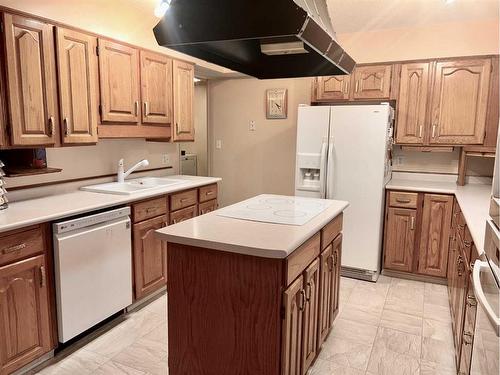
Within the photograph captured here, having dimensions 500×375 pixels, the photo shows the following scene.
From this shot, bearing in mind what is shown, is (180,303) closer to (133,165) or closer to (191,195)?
(191,195)

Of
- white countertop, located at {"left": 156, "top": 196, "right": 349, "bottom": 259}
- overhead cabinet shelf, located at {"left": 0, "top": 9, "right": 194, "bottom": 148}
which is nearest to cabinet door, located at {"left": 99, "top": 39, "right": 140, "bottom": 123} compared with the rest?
overhead cabinet shelf, located at {"left": 0, "top": 9, "right": 194, "bottom": 148}

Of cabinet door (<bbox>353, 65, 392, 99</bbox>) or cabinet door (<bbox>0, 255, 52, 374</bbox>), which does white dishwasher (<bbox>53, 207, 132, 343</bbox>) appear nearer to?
cabinet door (<bbox>0, 255, 52, 374</bbox>)

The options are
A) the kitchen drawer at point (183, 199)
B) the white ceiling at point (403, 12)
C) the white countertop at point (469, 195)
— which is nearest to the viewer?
the white countertop at point (469, 195)

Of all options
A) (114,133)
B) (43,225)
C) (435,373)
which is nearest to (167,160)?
(114,133)

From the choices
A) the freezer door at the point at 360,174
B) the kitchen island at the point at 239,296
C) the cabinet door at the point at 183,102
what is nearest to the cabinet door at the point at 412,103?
the freezer door at the point at 360,174

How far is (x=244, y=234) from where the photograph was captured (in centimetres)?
175

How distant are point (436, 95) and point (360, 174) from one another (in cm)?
104

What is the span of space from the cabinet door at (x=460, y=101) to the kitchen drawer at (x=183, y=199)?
237cm

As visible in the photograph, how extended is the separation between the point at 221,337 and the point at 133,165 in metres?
2.32

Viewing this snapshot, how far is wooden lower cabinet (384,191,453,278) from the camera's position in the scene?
346cm

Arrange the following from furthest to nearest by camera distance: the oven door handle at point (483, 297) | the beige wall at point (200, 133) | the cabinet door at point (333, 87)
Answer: the beige wall at point (200, 133) < the cabinet door at point (333, 87) < the oven door handle at point (483, 297)

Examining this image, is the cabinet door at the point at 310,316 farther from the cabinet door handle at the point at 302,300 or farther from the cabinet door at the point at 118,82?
the cabinet door at the point at 118,82

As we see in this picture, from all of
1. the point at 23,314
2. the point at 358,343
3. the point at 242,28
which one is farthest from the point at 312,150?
the point at 23,314

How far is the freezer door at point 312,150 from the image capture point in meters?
3.61
